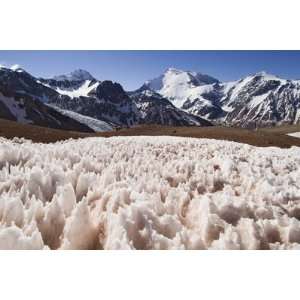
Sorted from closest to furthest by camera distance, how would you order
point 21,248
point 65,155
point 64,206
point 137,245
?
point 21,248 < point 137,245 < point 64,206 < point 65,155

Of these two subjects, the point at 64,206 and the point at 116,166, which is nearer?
the point at 64,206

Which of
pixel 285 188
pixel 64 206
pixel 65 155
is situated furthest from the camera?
pixel 65 155

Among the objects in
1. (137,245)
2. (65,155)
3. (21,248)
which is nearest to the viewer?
(21,248)

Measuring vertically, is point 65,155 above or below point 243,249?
above
